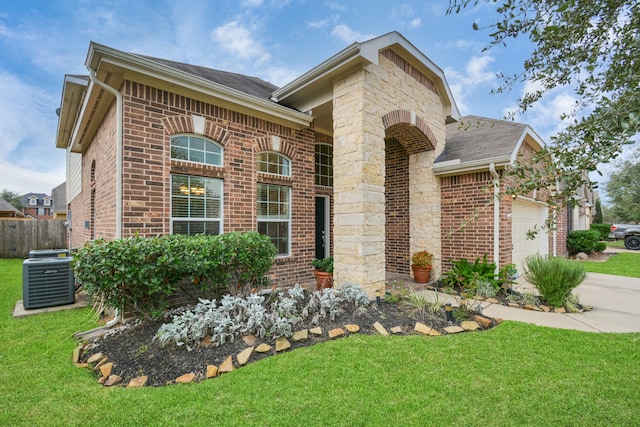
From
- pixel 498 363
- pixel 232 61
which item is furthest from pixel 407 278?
pixel 232 61

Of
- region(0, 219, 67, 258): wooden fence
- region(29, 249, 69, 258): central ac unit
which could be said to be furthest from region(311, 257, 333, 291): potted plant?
region(0, 219, 67, 258): wooden fence

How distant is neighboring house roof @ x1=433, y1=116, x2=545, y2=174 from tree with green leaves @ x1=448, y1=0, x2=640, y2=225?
330cm

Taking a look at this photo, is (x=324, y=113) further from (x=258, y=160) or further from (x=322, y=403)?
Result: (x=322, y=403)

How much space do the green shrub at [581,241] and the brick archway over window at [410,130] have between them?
34.5 feet

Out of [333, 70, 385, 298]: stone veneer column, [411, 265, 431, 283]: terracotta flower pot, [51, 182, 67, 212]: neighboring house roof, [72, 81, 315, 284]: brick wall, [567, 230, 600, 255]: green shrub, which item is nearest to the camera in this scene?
[72, 81, 315, 284]: brick wall

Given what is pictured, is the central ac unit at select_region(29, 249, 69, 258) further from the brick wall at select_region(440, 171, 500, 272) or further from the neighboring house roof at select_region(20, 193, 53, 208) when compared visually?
the neighboring house roof at select_region(20, 193, 53, 208)

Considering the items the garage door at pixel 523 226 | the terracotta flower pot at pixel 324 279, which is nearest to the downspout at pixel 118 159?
the terracotta flower pot at pixel 324 279

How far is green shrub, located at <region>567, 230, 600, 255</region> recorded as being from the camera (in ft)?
41.0

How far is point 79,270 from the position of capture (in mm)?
3699

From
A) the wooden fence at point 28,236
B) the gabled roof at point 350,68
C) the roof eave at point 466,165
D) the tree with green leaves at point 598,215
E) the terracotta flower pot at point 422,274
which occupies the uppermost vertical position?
the gabled roof at point 350,68

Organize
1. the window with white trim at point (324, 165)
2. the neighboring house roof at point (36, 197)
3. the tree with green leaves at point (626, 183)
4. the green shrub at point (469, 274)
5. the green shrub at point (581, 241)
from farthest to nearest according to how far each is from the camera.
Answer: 1. the neighboring house roof at point (36, 197)
2. the tree with green leaves at point (626, 183)
3. the green shrub at point (581, 241)
4. the window with white trim at point (324, 165)
5. the green shrub at point (469, 274)

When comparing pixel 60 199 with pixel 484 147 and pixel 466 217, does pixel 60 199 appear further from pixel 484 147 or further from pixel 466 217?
pixel 484 147

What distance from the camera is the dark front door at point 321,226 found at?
7.82 metres

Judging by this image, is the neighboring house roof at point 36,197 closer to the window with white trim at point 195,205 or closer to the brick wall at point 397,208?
the window with white trim at point 195,205
